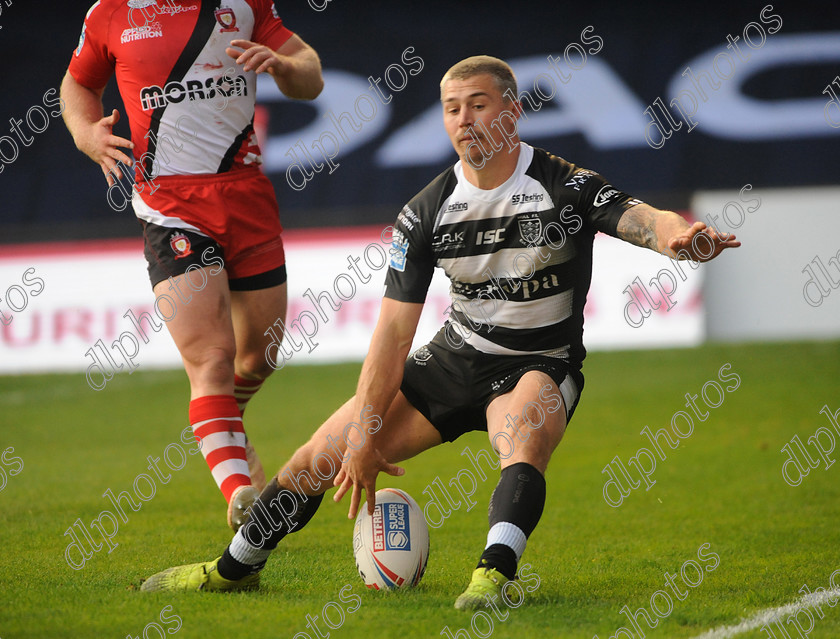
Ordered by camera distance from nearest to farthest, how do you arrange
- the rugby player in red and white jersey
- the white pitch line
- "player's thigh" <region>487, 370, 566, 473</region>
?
1. the white pitch line
2. "player's thigh" <region>487, 370, 566, 473</region>
3. the rugby player in red and white jersey

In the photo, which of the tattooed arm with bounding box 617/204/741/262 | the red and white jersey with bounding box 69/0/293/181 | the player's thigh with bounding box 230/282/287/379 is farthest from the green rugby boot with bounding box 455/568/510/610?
the red and white jersey with bounding box 69/0/293/181

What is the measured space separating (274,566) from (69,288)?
11591mm

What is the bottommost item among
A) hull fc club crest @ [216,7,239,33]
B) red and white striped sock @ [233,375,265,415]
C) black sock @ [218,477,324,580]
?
black sock @ [218,477,324,580]

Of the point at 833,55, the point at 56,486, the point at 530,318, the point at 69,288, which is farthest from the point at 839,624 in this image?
the point at 833,55

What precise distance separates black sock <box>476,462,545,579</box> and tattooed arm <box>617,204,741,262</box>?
102cm

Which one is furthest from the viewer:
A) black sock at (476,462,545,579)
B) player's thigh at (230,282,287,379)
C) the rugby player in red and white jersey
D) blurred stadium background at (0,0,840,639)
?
player's thigh at (230,282,287,379)

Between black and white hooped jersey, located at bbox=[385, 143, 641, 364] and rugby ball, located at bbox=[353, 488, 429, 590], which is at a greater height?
black and white hooped jersey, located at bbox=[385, 143, 641, 364]

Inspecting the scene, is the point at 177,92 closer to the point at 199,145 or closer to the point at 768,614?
the point at 199,145

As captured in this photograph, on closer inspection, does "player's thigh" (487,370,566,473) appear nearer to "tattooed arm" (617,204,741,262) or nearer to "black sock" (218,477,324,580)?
"tattooed arm" (617,204,741,262)

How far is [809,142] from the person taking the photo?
16.6m

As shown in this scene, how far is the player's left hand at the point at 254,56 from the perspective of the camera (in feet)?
16.4

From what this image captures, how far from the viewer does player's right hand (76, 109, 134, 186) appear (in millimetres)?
5011

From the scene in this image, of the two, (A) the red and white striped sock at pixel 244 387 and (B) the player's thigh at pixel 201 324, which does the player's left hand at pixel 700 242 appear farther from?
(A) the red and white striped sock at pixel 244 387

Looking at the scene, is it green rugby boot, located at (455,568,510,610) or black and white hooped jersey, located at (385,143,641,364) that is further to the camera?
black and white hooped jersey, located at (385,143,641,364)
